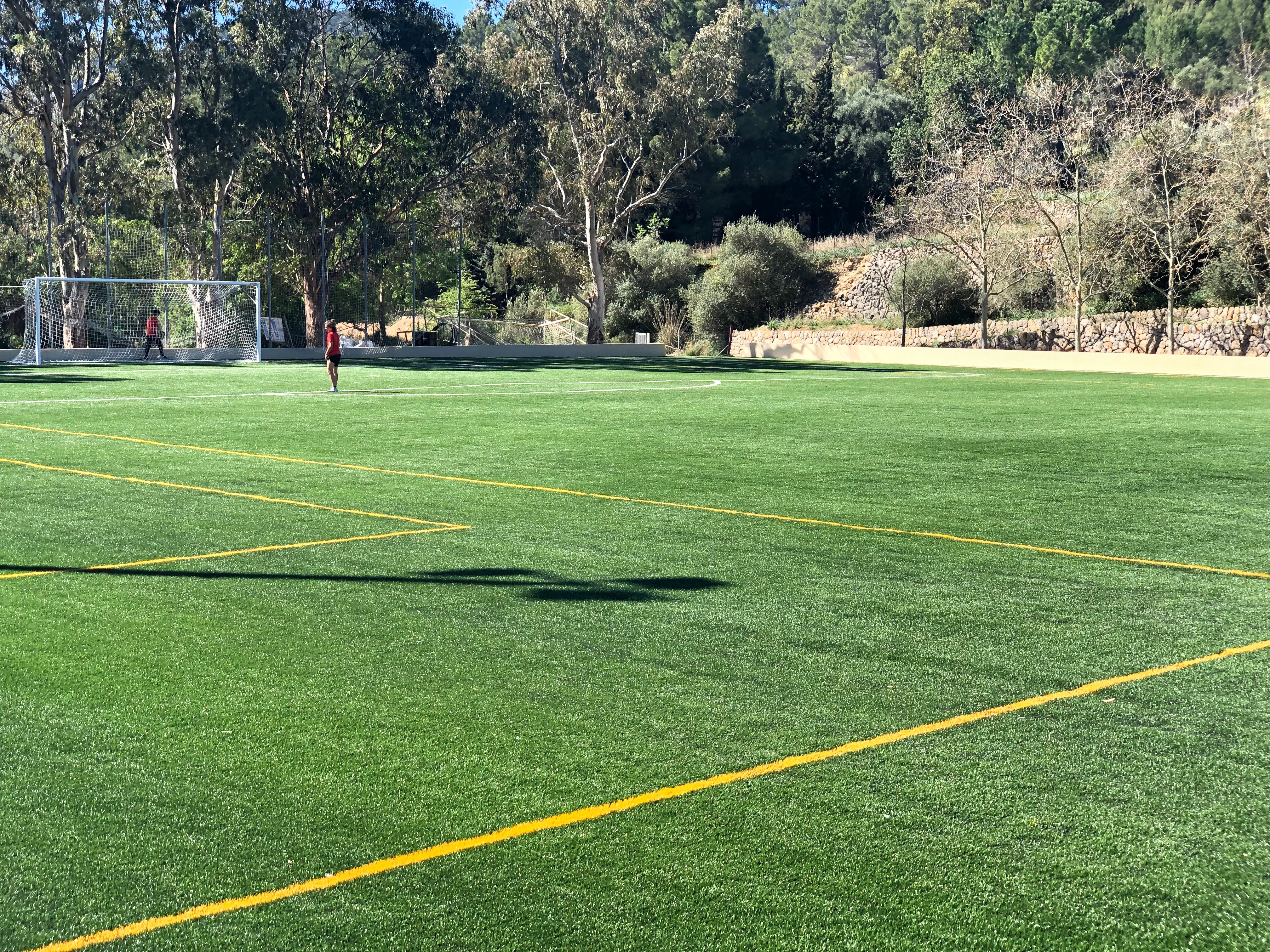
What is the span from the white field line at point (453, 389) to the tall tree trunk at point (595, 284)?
24.6 m

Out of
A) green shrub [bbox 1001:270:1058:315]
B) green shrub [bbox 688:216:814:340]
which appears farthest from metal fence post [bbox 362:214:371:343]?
green shrub [bbox 1001:270:1058:315]

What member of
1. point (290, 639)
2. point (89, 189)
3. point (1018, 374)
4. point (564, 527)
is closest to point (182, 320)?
point (89, 189)

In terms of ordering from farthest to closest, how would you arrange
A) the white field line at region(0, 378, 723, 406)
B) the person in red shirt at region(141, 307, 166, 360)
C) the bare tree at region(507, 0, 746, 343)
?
the bare tree at region(507, 0, 746, 343)
the person in red shirt at region(141, 307, 166, 360)
the white field line at region(0, 378, 723, 406)

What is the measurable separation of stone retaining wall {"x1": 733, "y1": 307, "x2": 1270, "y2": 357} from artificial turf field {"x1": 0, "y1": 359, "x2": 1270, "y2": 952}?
37.8m

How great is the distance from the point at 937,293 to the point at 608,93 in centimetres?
1687

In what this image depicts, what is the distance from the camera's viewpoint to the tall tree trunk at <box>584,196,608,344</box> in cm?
6153

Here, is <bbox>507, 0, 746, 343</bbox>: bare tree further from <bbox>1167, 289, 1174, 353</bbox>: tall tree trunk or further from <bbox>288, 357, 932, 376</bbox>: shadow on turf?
<bbox>1167, 289, 1174, 353</bbox>: tall tree trunk

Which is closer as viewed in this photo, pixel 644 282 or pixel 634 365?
pixel 634 365

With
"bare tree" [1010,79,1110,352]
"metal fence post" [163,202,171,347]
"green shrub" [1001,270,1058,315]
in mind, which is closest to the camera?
"metal fence post" [163,202,171,347]

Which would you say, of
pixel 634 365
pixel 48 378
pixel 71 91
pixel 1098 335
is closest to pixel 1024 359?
pixel 1098 335

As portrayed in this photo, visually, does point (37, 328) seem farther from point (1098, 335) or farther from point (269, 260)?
point (1098, 335)

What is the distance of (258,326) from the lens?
149 feet

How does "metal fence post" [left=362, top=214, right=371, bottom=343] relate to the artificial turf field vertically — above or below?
above

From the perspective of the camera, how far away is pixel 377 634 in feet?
23.3
